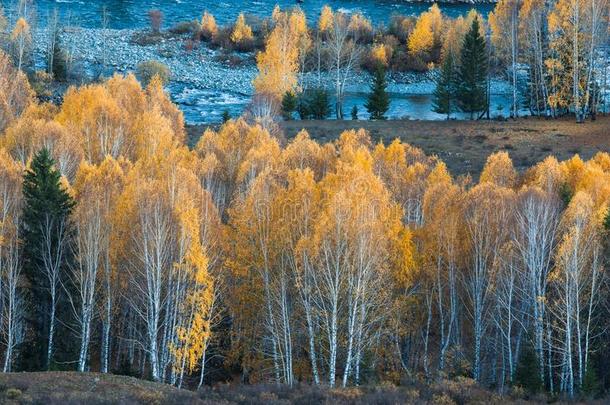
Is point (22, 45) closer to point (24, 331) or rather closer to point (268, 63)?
point (268, 63)

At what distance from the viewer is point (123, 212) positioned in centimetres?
3250

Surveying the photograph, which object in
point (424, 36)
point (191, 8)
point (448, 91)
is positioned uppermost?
point (191, 8)

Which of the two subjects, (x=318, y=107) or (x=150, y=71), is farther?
(x=150, y=71)

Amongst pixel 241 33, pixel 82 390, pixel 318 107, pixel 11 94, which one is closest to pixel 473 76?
pixel 318 107

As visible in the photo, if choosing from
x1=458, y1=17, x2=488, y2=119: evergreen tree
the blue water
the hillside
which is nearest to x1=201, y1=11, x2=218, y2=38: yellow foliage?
the blue water

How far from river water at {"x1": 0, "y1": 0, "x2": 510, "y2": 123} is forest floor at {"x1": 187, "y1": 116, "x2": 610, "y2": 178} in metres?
11.0

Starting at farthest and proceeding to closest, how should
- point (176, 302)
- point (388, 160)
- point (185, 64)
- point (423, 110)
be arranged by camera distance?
point (185, 64) → point (423, 110) → point (388, 160) → point (176, 302)

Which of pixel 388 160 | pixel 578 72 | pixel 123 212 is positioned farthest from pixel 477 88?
pixel 123 212

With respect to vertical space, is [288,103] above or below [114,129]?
above

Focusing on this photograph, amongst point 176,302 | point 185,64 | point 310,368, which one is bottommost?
point 310,368

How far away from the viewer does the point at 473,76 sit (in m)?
67.0

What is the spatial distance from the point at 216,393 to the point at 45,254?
36.9ft

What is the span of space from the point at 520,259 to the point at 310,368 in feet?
32.7

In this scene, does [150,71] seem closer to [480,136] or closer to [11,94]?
[11,94]
